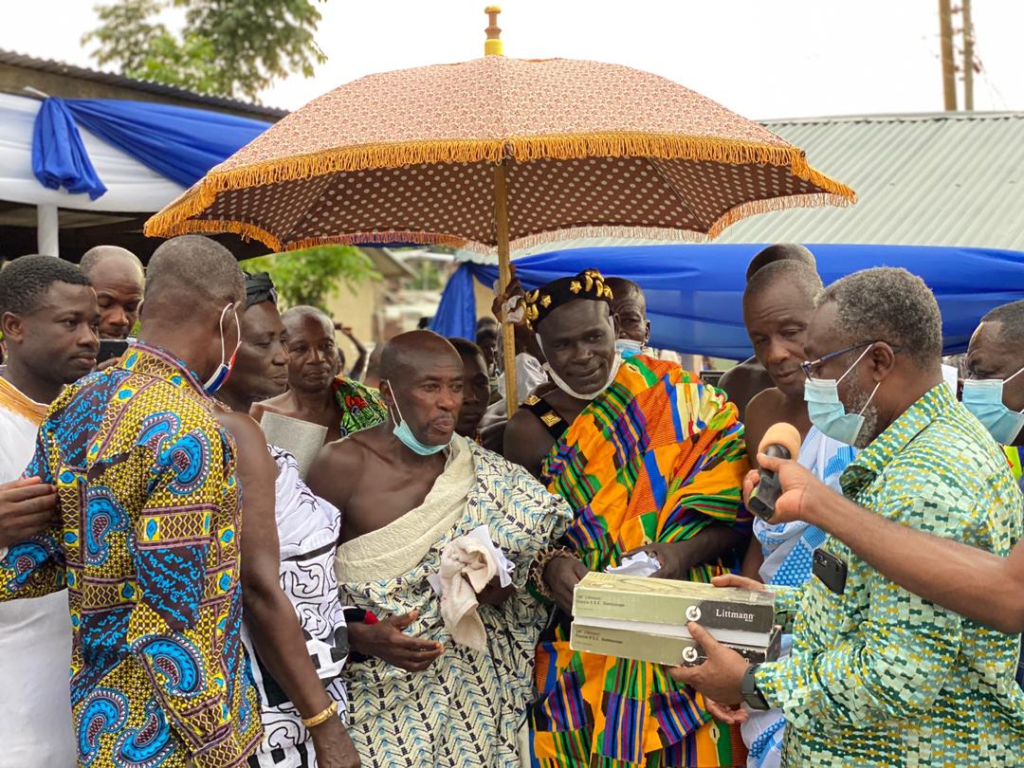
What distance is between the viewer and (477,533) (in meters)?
3.46

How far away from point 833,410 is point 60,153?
4400mm

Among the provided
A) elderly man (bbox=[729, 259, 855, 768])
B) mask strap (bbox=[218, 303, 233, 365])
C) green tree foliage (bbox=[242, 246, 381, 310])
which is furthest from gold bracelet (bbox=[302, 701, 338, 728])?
green tree foliage (bbox=[242, 246, 381, 310])

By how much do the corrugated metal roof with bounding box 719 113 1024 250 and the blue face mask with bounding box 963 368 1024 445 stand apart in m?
6.22

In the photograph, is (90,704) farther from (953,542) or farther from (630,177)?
(630,177)

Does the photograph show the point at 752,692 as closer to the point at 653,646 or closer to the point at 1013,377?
the point at 653,646

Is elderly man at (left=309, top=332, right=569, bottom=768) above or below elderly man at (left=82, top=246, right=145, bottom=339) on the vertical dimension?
below

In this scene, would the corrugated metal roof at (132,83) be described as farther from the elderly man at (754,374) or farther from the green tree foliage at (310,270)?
the green tree foliage at (310,270)

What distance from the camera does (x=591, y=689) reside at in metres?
3.73

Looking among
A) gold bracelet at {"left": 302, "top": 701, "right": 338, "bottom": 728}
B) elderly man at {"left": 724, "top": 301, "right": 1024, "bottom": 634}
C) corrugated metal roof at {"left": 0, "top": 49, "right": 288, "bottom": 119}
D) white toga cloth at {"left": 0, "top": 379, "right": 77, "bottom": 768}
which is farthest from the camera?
corrugated metal roof at {"left": 0, "top": 49, "right": 288, "bottom": 119}

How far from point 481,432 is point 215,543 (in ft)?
7.38

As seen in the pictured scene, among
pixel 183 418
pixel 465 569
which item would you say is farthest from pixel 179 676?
pixel 465 569

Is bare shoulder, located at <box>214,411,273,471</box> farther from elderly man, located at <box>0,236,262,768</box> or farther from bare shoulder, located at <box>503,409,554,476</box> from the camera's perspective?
bare shoulder, located at <box>503,409,554,476</box>

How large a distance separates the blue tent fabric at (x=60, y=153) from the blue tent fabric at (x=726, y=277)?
9.55 feet

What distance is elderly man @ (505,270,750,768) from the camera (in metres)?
3.65
